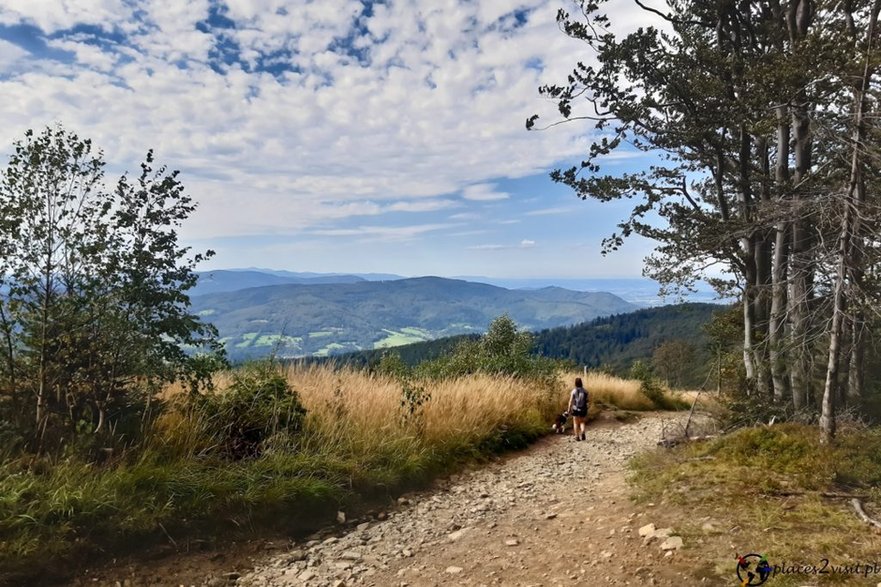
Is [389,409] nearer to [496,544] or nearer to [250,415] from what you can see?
[250,415]

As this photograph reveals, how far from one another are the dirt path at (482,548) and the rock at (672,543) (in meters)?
0.02

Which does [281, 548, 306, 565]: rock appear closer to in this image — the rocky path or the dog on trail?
the rocky path

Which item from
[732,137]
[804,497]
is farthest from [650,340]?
[804,497]

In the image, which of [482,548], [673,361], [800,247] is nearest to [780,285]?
[800,247]

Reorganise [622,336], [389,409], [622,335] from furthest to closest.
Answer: [622,335], [622,336], [389,409]

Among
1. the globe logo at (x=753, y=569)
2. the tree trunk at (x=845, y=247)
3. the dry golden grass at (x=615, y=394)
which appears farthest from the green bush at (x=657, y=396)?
the globe logo at (x=753, y=569)

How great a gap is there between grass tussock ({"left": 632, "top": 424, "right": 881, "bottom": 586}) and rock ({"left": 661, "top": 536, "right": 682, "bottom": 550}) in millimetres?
73

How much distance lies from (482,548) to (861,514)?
3.24m

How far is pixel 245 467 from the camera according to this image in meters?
5.86

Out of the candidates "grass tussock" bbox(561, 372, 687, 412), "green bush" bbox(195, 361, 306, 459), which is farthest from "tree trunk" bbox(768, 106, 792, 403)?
"grass tussock" bbox(561, 372, 687, 412)

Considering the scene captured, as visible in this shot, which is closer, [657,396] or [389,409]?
[389,409]

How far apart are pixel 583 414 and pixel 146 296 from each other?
30.8 feet

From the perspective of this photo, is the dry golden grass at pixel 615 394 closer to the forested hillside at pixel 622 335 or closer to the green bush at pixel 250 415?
the green bush at pixel 250 415

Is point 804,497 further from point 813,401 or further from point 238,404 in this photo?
point 238,404
